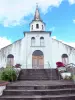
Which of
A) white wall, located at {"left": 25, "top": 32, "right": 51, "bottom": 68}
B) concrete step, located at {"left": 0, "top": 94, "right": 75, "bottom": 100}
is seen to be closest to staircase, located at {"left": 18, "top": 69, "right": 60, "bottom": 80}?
concrete step, located at {"left": 0, "top": 94, "right": 75, "bottom": 100}

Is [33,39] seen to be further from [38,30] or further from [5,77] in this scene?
[5,77]


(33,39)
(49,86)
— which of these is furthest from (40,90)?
(33,39)

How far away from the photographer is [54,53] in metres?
26.1

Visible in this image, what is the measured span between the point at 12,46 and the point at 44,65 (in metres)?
5.61

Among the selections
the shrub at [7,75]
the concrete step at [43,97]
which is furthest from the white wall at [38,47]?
the concrete step at [43,97]

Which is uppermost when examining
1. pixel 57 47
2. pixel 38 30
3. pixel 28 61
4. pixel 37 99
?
pixel 38 30

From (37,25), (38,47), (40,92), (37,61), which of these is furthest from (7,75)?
(37,25)

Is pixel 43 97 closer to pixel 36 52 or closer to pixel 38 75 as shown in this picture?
pixel 38 75

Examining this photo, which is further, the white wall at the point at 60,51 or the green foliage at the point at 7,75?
the white wall at the point at 60,51

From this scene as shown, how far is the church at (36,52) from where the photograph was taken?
25688 mm

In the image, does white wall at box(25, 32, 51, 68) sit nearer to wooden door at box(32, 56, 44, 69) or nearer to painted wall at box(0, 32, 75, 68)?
painted wall at box(0, 32, 75, 68)

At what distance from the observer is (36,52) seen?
26.8 metres

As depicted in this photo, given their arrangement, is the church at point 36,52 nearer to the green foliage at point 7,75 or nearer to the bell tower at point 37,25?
the bell tower at point 37,25

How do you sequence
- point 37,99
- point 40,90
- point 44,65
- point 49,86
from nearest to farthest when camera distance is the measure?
point 37,99 → point 40,90 → point 49,86 → point 44,65
